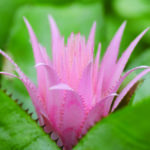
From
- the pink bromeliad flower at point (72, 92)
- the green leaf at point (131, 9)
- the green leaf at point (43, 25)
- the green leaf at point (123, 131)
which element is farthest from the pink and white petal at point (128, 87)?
the green leaf at point (131, 9)

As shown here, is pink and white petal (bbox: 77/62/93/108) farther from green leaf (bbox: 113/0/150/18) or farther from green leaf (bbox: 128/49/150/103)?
green leaf (bbox: 113/0/150/18)

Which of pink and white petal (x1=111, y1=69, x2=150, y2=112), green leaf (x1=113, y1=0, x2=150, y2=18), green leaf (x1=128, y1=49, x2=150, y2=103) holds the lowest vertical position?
green leaf (x1=128, y1=49, x2=150, y2=103)

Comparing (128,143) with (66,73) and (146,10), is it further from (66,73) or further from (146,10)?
(146,10)

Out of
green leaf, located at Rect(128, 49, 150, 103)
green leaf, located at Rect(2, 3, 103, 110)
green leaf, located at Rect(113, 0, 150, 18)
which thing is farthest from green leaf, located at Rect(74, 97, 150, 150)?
green leaf, located at Rect(113, 0, 150, 18)

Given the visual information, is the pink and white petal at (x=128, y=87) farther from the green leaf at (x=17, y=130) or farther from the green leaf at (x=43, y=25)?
the green leaf at (x=43, y=25)


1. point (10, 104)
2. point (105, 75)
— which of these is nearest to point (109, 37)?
point (105, 75)

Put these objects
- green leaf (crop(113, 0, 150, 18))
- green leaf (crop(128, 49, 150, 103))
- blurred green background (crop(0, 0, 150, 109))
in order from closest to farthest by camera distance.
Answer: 1. green leaf (crop(128, 49, 150, 103))
2. blurred green background (crop(0, 0, 150, 109))
3. green leaf (crop(113, 0, 150, 18))
